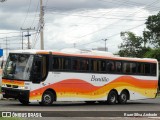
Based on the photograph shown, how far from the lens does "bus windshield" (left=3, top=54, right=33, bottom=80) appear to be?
84.7 ft

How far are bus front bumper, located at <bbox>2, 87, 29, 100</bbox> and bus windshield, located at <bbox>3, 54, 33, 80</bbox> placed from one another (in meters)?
A: 0.67

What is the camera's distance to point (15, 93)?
84.7 feet

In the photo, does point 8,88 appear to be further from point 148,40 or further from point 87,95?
point 148,40

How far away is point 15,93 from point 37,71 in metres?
1.60

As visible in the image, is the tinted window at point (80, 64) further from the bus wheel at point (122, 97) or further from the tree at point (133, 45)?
the tree at point (133, 45)

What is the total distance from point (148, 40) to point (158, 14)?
6183 millimetres

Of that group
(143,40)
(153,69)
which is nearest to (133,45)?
(143,40)

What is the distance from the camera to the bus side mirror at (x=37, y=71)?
84.7 ft

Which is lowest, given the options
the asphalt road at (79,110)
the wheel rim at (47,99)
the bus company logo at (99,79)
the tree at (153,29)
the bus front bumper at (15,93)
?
the asphalt road at (79,110)

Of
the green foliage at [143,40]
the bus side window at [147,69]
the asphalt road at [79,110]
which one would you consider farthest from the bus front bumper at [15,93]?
the green foliage at [143,40]

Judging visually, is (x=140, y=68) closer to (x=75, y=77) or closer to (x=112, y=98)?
(x=112, y=98)

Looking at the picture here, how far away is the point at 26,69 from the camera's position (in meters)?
25.9

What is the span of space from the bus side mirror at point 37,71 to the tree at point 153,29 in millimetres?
80827

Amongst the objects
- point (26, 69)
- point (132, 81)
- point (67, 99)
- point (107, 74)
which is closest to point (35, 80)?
point (26, 69)
